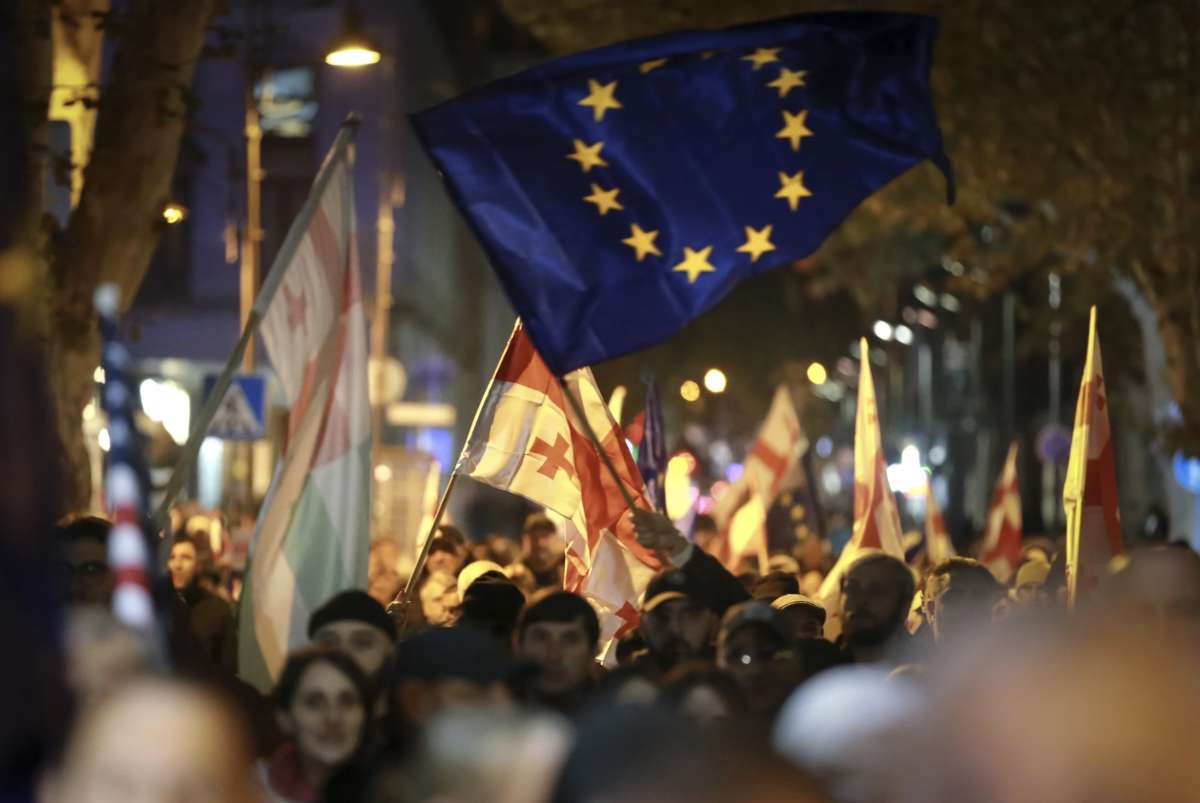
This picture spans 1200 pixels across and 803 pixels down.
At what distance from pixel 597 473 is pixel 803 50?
2.24 metres

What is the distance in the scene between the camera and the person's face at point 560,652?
21.0 feet

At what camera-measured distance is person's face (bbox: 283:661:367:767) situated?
17.8ft

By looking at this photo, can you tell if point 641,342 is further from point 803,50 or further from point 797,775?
point 797,775

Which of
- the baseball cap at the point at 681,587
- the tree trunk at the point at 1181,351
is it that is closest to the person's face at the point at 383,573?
the baseball cap at the point at 681,587

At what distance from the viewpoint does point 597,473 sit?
976 centimetres

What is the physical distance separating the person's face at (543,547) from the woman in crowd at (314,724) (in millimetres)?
7586

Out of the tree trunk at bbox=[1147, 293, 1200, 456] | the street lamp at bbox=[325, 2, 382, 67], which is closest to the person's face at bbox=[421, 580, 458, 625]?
the street lamp at bbox=[325, 2, 382, 67]

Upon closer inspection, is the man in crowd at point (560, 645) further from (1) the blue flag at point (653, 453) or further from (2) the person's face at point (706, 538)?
(2) the person's face at point (706, 538)

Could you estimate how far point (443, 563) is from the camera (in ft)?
38.6

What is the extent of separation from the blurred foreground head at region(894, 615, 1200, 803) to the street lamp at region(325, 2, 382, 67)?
31.4ft

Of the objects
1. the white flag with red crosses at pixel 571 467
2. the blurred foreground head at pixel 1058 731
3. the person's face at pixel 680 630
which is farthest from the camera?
the white flag with red crosses at pixel 571 467

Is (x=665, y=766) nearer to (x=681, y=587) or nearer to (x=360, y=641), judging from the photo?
(x=360, y=641)

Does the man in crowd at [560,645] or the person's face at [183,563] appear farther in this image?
the person's face at [183,563]

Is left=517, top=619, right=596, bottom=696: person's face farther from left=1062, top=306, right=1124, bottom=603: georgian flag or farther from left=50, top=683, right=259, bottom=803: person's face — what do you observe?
left=1062, top=306, right=1124, bottom=603: georgian flag
